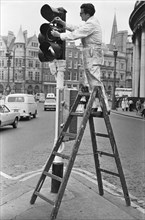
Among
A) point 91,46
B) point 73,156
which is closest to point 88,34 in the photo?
point 91,46

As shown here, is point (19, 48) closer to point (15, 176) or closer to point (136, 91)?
point (136, 91)

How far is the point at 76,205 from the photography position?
496 centimetres

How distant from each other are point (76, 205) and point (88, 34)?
2503 millimetres

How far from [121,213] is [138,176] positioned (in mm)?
2778

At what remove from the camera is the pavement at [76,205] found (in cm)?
Answer: 457

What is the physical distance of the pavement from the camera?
180 inches

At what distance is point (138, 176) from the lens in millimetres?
7406

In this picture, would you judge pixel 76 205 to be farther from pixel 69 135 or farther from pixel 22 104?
pixel 22 104

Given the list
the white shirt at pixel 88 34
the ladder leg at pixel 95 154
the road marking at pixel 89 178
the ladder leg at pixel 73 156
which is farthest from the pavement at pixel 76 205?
the white shirt at pixel 88 34

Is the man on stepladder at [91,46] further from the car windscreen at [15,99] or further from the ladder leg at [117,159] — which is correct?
the car windscreen at [15,99]

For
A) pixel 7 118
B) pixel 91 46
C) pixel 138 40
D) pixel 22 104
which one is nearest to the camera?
pixel 91 46

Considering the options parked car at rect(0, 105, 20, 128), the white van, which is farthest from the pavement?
the white van

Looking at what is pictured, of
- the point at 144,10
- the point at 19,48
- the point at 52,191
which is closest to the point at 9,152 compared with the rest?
the point at 52,191

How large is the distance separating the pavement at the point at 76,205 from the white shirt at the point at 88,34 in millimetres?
2365
